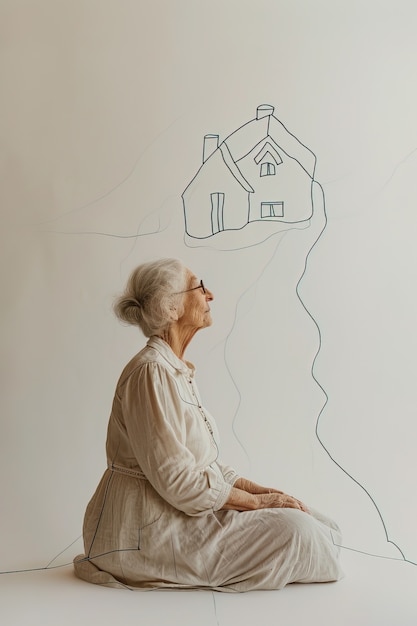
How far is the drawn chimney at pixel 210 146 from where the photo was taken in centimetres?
334

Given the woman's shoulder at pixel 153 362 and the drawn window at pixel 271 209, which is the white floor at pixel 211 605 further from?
the drawn window at pixel 271 209

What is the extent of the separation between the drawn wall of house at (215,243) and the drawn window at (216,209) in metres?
0.21

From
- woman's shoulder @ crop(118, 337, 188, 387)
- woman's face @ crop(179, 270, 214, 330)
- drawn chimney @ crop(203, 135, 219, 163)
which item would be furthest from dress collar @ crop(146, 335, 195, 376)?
drawn chimney @ crop(203, 135, 219, 163)

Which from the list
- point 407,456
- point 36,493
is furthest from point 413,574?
point 36,493

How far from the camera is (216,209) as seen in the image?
3.23 metres

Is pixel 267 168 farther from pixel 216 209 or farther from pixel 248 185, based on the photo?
pixel 216 209

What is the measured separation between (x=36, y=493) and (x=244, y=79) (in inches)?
78.2

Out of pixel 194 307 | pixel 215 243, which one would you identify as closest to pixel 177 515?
pixel 194 307

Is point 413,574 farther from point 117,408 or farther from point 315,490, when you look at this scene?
point 117,408

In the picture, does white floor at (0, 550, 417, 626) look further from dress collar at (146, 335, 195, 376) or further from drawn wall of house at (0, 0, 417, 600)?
dress collar at (146, 335, 195, 376)

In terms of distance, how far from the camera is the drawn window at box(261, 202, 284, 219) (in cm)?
327

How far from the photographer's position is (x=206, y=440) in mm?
2869

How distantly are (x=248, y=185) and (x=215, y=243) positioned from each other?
28cm

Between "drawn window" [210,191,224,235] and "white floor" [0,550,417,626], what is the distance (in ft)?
4.32
